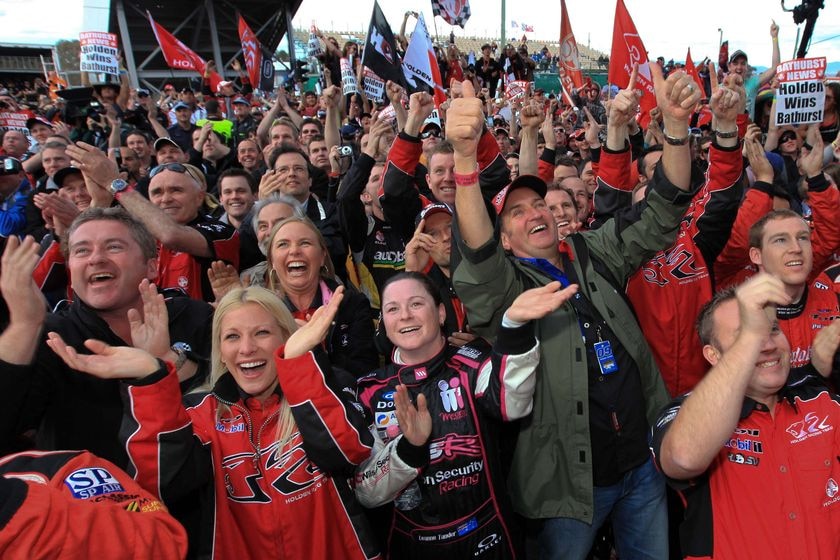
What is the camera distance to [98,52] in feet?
30.5

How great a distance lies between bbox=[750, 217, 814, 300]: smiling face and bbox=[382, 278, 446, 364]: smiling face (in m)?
1.75

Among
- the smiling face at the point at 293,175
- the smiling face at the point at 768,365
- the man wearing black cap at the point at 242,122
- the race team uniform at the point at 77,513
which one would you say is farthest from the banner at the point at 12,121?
the smiling face at the point at 768,365

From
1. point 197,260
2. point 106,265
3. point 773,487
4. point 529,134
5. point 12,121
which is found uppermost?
point 12,121

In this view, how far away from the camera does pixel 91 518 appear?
1.18 metres

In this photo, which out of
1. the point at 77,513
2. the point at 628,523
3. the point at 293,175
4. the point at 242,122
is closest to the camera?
the point at 77,513

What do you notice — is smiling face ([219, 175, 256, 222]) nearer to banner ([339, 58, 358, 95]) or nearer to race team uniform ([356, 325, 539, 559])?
race team uniform ([356, 325, 539, 559])

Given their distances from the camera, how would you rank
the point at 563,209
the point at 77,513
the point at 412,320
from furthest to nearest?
the point at 563,209
the point at 412,320
the point at 77,513

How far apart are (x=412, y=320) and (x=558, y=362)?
2.09 feet

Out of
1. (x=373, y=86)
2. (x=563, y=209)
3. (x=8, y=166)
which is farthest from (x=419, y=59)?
(x=8, y=166)

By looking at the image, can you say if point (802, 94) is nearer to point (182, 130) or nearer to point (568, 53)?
point (568, 53)

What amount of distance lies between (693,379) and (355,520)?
6.76ft

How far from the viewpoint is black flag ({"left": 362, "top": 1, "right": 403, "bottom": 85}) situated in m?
6.98

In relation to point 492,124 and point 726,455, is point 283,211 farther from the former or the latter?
point 492,124

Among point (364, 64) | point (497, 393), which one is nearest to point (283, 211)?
point (497, 393)
